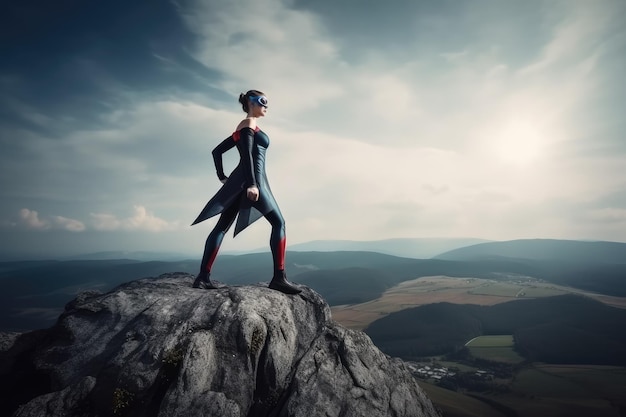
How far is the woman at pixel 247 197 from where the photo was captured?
1068cm

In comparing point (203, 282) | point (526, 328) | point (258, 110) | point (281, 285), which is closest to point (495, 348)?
point (526, 328)

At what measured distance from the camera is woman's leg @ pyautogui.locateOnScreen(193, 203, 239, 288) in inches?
439

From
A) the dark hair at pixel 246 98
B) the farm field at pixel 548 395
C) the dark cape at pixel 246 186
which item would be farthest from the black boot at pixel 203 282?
the farm field at pixel 548 395

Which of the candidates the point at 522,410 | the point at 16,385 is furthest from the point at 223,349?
the point at 522,410

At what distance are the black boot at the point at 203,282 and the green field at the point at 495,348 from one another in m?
141

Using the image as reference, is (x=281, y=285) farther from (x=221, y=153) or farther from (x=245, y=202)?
(x=221, y=153)

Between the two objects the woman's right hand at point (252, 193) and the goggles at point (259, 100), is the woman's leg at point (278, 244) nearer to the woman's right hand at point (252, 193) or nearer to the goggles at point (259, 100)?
the woman's right hand at point (252, 193)

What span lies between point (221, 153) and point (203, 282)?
4843mm

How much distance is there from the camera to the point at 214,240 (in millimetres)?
11219

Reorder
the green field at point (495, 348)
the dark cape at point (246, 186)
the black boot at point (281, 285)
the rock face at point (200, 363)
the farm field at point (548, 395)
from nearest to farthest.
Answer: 1. the rock face at point (200, 363)
2. the dark cape at point (246, 186)
3. the black boot at point (281, 285)
4. the farm field at point (548, 395)
5. the green field at point (495, 348)

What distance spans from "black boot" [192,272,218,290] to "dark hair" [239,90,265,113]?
6114mm

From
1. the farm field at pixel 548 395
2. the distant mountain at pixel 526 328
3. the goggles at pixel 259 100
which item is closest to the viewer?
the goggles at pixel 259 100

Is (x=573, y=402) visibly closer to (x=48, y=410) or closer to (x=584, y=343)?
(x=584, y=343)

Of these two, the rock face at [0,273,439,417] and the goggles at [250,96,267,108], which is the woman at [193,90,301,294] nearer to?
the goggles at [250,96,267,108]
